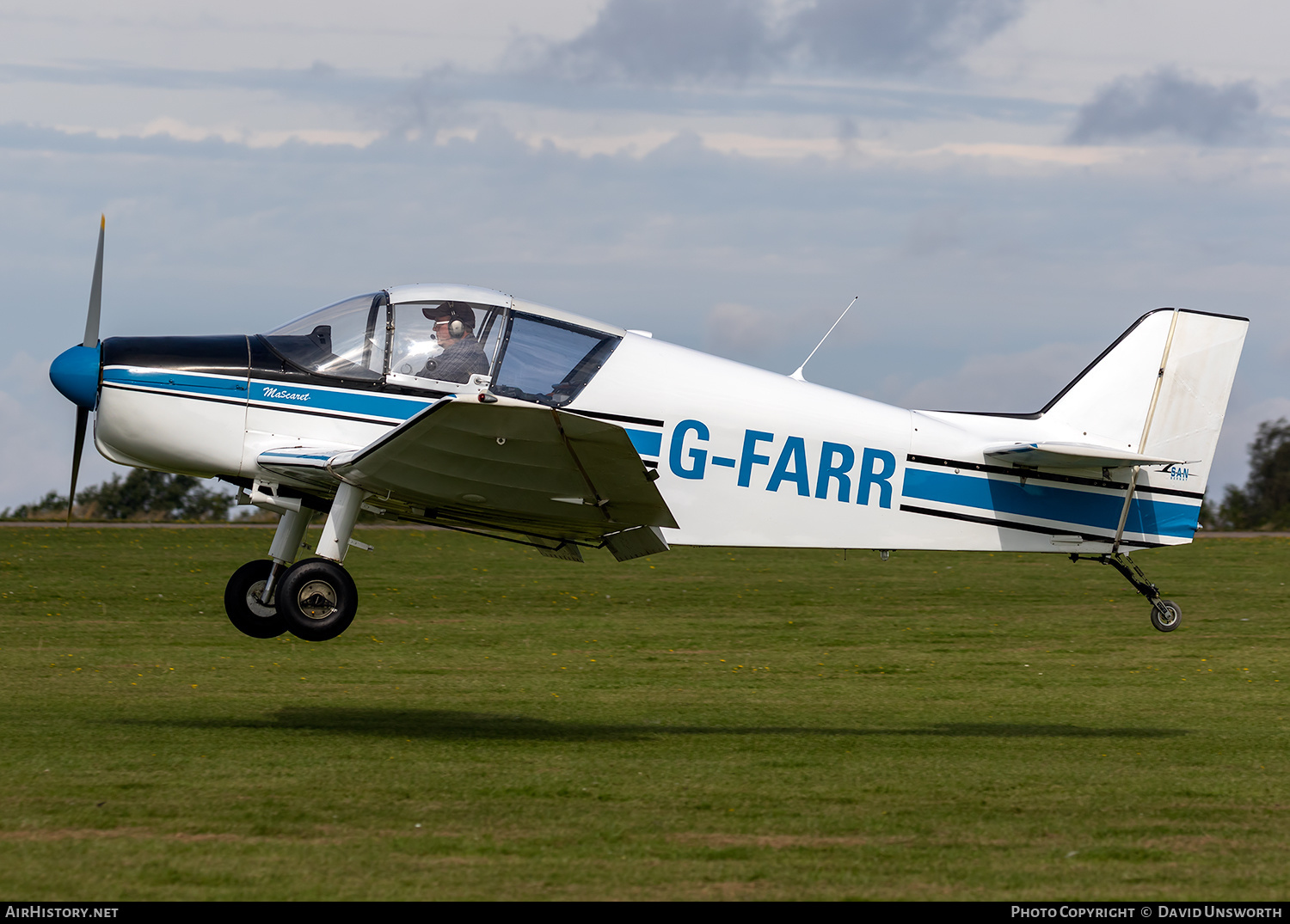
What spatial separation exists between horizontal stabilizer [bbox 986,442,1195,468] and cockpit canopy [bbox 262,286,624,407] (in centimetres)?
323

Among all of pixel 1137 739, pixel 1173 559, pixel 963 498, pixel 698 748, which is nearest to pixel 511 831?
pixel 698 748

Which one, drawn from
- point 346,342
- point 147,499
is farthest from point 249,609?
point 147,499

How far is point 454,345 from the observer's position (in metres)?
9.18

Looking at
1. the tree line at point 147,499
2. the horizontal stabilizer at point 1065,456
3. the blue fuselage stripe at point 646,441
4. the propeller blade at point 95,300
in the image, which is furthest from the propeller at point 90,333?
the tree line at point 147,499

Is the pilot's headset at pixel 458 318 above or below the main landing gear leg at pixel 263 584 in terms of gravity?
above

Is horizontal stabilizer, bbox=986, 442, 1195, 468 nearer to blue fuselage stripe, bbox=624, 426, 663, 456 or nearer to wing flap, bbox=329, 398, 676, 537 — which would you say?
blue fuselage stripe, bbox=624, 426, 663, 456

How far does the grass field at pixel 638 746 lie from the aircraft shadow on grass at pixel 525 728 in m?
0.05

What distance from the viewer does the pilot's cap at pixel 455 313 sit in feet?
30.1

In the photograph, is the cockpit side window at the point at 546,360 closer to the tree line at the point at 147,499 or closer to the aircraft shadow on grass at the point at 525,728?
the aircraft shadow on grass at the point at 525,728

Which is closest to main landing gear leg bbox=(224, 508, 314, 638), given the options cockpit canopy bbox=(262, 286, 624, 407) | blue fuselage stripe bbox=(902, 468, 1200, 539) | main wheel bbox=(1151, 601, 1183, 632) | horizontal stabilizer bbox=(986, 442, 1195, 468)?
cockpit canopy bbox=(262, 286, 624, 407)

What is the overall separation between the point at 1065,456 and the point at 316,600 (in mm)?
5634

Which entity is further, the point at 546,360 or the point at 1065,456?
the point at 1065,456

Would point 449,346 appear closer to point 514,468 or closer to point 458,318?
point 458,318
